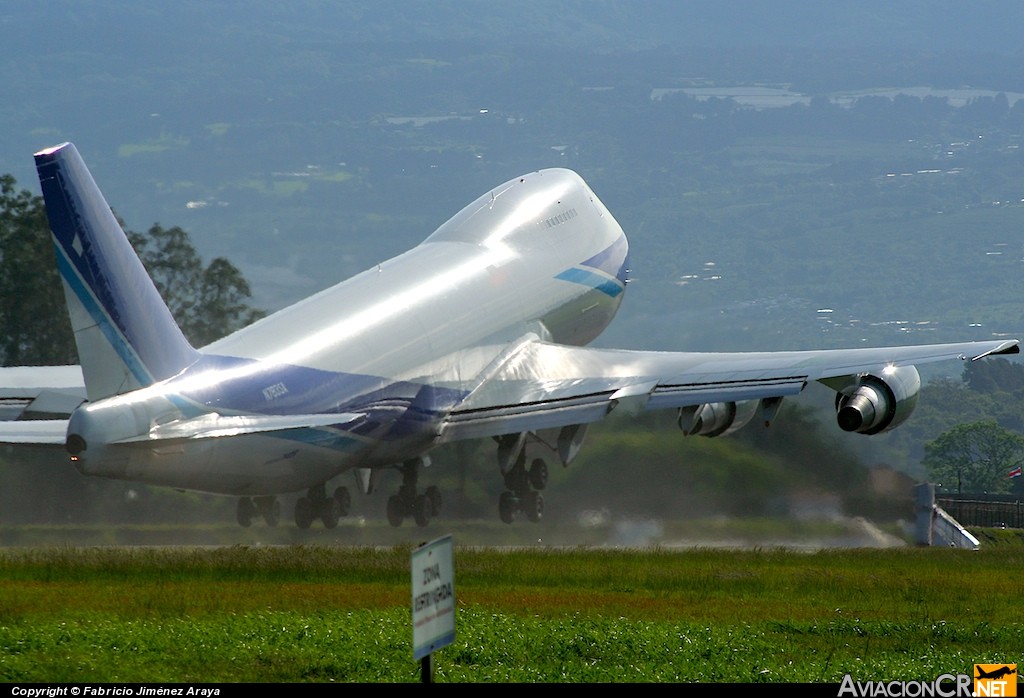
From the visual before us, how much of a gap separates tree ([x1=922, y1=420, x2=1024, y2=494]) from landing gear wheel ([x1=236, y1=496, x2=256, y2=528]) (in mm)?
95501

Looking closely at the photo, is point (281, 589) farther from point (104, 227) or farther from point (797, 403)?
point (797, 403)

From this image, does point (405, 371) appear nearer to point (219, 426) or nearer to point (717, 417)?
point (219, 426)

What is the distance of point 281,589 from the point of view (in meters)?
30.0

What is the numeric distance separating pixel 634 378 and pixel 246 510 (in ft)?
31.5

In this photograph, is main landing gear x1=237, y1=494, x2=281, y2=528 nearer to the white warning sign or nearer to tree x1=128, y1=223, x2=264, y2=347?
the white warning sign

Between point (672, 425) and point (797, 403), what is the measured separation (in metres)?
3.42

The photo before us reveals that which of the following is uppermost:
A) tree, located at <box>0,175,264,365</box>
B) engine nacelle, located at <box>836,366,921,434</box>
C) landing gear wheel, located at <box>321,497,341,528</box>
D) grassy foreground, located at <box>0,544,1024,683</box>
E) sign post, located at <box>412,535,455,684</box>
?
tree, located at <box>0,175,264,365</box>

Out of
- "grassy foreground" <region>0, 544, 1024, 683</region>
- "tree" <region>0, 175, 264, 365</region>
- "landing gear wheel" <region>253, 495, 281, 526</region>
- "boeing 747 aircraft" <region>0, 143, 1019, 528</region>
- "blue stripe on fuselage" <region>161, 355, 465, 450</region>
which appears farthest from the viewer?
"tree" <region>0, 175, 264, 365</region>

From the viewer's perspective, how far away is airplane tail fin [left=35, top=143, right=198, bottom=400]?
27312mm

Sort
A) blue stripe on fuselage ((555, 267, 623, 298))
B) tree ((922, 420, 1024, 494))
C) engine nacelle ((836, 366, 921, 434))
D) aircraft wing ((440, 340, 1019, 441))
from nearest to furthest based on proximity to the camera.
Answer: engine nacelle ((836, 366, 921, 434)) < aircraft wing ((440, 340, 1019, 441)) < blue stripe on fuselage ((555, 267, 623, 298)) < tree ((922, 420, 1024, 494))

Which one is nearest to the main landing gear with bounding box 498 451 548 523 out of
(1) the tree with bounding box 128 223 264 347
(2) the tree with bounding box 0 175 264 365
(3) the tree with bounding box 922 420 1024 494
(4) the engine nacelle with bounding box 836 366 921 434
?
(4) the engine nacelle with bounding box 836 366 921 434

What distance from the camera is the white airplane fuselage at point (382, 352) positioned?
97.4 ft

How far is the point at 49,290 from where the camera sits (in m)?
69.2

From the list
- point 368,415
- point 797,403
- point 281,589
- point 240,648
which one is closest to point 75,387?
point 368,415
